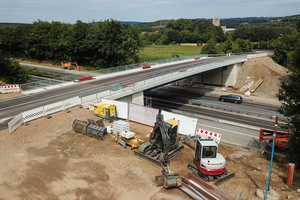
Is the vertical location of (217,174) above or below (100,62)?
below

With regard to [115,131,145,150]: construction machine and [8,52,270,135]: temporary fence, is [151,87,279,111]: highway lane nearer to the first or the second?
[8,52,270,135]: temporary fence

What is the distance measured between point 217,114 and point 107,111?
1981 centimetres

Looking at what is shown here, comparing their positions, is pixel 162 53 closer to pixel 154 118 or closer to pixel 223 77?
pixel 223 77

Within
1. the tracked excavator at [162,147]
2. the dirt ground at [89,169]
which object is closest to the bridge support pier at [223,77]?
the dirt ground at [89,169]

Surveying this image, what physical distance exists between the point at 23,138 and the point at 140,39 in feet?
173

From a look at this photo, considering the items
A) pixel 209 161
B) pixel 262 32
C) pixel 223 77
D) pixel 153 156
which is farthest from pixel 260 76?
pixel 262 32

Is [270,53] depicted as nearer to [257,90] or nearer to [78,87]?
[257,90]

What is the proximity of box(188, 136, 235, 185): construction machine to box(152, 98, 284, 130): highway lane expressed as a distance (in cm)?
2024

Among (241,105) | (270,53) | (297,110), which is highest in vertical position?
(270,53)

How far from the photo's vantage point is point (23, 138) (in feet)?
64.6

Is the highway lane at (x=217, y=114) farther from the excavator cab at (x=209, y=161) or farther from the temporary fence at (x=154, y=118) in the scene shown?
the excavator cab at (x=209, y=161)

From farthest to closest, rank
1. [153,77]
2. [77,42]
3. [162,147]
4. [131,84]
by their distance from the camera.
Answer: [77,42] → [153,77] → [131,84] → [162,147]

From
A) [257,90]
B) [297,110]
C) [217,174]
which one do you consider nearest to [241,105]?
[257,90]

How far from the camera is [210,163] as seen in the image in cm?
1391
